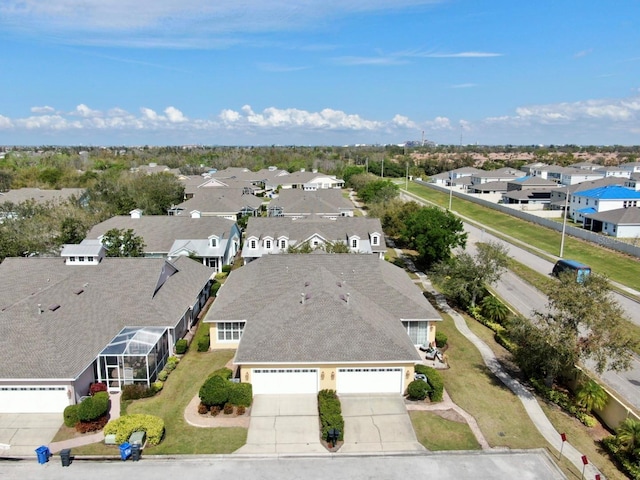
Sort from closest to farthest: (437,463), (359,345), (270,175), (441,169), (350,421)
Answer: (437,463) → (350,421) → (359,345) → (270,175) → (441,169)

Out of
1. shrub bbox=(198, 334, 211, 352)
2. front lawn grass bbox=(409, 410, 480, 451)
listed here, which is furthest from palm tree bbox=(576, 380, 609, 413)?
shrub bbox=(198, 334, 211, 352)

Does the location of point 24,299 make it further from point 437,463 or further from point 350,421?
point 437,463

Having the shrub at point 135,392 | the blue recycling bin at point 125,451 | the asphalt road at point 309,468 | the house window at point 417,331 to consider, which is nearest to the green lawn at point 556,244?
the house window at point 417,331

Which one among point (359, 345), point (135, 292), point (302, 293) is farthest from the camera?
point (135, 292)

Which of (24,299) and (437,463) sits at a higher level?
Result: (24,299)

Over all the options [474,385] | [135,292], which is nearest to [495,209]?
[474,385]

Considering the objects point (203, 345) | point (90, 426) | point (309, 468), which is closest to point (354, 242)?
point (203, 345)
